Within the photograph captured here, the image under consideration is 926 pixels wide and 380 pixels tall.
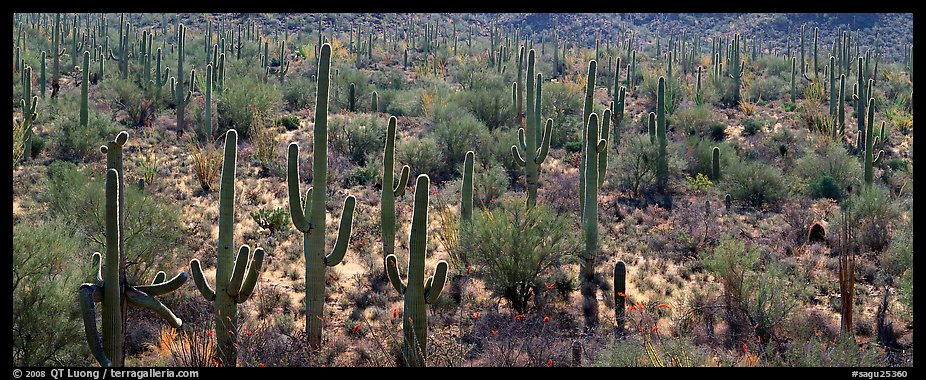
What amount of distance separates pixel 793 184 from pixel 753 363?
38.6 ft

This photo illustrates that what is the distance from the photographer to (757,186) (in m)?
16.6

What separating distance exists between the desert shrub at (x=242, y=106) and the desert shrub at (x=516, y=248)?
13729 mm

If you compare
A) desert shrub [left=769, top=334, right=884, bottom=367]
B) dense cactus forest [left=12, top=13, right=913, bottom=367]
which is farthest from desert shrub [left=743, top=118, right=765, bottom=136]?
desert shrub [left=769, top=334, right=884, bottom=367]

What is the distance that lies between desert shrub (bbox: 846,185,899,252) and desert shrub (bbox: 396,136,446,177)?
375 inches

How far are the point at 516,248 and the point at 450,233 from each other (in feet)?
7.44

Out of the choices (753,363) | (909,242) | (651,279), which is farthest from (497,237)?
(909,242)

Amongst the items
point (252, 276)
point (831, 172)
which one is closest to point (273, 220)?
point (252, 276)

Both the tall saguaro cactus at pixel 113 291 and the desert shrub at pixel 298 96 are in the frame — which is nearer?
the tall saguaro cactus at pixel 113 291

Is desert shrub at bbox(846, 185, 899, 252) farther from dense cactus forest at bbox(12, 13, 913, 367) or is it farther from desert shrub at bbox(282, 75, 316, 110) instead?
desert shrub at bbox(282, 75, 316, 110)

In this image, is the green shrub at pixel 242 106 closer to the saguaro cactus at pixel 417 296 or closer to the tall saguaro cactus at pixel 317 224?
the tall saguaro cactus at pixel 317 224

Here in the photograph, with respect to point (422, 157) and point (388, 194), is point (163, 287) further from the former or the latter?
point (422, 157)

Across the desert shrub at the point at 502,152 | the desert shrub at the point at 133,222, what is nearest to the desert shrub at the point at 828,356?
the desert shrub at the point at 133,222

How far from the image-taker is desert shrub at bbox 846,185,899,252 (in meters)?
12.4

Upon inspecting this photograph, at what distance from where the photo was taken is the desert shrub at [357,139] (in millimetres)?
20672
